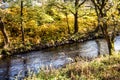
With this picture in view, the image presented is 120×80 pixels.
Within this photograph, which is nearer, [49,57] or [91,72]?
[91,72]

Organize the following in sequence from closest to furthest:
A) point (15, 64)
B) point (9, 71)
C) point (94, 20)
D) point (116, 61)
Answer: point (116, 61) → point (9, 71) → point (15, 64) → point (94, 20)

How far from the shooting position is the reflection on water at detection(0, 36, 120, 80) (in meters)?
27.8

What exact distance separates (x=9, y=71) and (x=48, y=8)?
64.3 ft

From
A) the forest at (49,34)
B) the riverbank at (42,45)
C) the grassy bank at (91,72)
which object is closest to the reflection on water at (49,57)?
the forest at (49,34)

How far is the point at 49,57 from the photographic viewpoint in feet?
110

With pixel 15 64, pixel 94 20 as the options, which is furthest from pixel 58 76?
pixel 94 20

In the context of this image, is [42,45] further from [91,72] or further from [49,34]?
[91,72]

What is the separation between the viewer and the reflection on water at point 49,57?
2783 centimetres

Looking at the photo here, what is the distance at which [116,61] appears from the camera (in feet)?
59.2

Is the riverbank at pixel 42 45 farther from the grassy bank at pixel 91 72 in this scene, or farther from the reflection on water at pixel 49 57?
the grassy bank at pixel 91 72

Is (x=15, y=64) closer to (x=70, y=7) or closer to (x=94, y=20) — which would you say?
(x=70, y=7)

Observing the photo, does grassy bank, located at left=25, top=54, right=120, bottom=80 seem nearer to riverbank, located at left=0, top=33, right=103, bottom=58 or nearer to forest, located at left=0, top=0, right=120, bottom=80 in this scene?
forest, located at left=0, top=0, right=120, bottom=80

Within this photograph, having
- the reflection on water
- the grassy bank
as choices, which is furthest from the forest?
the grassy bank

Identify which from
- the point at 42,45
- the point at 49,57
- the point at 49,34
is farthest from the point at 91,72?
the point at 49,34
